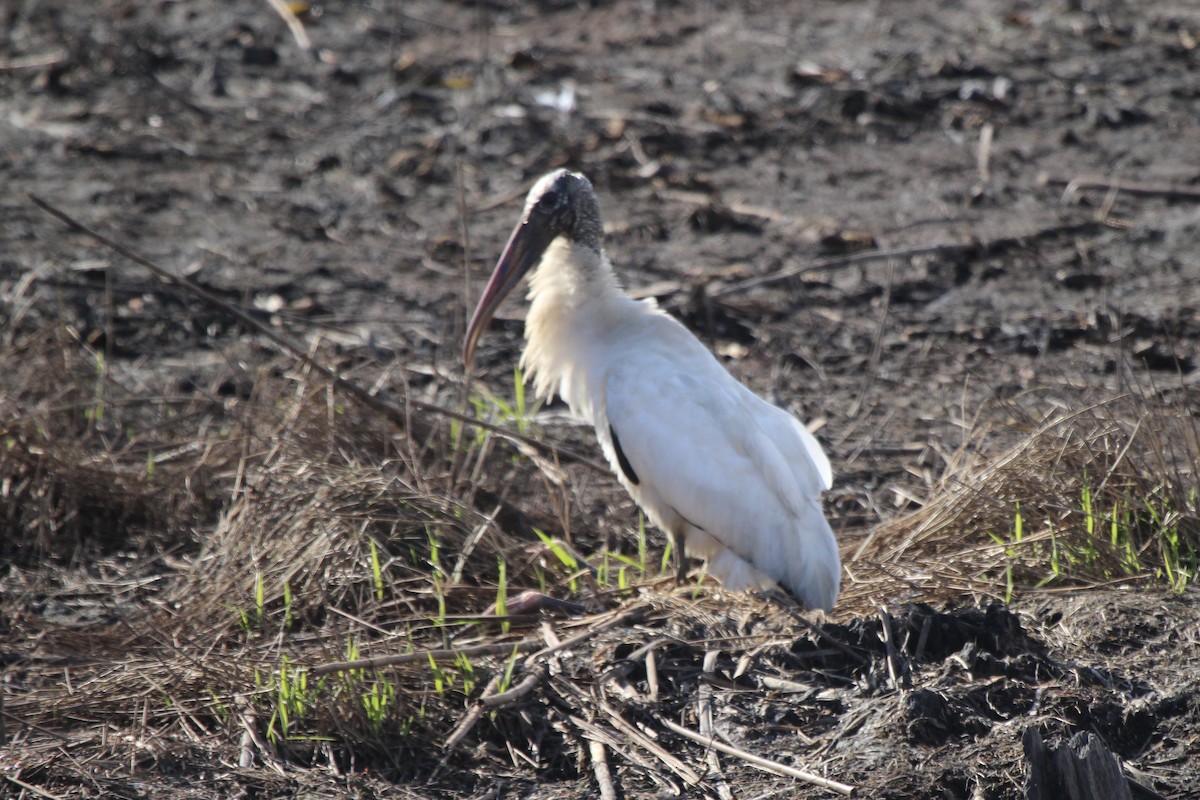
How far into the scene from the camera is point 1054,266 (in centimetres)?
754

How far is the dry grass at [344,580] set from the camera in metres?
3.89

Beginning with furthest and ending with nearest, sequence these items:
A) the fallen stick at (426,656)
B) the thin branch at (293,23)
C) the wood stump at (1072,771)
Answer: the thin branch at (293,23) → the fallen stick at (426,656) → the wood stump at (1072,771)

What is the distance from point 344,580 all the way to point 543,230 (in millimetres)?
1513

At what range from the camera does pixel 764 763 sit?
11.8 feet

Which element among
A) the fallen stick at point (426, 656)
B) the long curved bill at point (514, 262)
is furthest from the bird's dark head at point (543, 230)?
the fallen stick at point (426, 656)

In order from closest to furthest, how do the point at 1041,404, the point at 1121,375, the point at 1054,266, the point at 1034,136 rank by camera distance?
the point at 1121,375, the point at 1041,404, the point at 1054,266, the point at 1034,136

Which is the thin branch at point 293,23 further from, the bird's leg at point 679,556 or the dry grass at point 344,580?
the bird's leg at point 679,556

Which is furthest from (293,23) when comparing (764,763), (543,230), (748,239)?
(764,763)

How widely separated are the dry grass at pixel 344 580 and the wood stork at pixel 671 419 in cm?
21

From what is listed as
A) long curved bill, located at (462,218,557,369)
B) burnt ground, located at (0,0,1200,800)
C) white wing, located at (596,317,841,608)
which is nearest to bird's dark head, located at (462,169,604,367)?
long curved bill, located at (462,218,557,369)

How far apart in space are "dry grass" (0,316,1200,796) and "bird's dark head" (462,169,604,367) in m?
0.63

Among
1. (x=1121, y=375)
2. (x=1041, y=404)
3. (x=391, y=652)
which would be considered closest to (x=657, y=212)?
(x=1041, y=404)

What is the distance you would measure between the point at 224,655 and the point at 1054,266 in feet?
16.8

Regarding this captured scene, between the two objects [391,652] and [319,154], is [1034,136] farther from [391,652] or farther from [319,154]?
[391,652]
